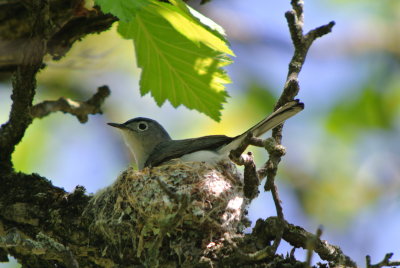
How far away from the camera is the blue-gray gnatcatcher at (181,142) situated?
3240 millimetres

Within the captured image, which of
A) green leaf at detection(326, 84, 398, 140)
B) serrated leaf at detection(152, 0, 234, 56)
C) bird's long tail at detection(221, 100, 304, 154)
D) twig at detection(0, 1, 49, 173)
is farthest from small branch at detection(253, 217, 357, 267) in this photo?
green leaf at detection(326, 84, 398, 140)

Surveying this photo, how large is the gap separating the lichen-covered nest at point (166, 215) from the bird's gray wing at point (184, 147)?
453 mm

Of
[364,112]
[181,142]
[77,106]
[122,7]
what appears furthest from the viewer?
[364,112]

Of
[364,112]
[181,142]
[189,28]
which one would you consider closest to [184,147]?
[181,142]

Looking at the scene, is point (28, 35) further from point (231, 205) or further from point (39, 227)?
point (231, 205)

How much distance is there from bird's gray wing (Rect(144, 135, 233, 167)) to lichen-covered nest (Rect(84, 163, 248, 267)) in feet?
1.49

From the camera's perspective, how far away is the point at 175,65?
136 inches

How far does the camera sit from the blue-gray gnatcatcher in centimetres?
324

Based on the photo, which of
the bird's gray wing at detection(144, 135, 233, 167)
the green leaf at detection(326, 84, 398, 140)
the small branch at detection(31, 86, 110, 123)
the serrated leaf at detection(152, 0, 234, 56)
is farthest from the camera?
the green leaf at detection(326, 84, 398, 140)

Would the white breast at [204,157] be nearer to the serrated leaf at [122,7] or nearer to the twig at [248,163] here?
the twig at [248,163]

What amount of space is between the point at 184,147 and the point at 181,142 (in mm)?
214

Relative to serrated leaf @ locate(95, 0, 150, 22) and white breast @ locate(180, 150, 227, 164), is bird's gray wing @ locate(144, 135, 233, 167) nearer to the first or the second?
white breast @ locate(180, 150, 227, 164)

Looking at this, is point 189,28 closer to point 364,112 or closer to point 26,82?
point 26,82

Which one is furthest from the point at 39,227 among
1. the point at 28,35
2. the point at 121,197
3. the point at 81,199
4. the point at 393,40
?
the point at 393,40
